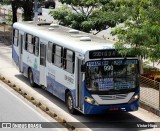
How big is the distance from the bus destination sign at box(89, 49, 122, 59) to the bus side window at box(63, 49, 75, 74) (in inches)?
48.1

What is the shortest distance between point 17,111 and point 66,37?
12.0 ft

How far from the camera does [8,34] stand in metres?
39.9

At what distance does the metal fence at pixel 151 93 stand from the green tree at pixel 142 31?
8.33 feet

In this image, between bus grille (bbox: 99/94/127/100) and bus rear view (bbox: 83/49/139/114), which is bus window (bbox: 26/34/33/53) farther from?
bus grille (bbox: 99/94/127/100)

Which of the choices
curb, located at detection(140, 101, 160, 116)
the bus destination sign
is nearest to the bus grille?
the bus destination sign

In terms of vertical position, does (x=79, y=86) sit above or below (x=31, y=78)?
above

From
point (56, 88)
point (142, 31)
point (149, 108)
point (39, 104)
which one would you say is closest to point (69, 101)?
point (56, 88)

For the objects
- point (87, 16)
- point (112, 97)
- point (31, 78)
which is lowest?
point (31, 78)

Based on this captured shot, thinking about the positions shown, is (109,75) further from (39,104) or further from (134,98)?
(39,104)

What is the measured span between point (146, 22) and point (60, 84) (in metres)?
4.97

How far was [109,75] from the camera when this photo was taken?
16047 mm

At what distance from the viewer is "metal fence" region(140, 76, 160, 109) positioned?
17.7 metres

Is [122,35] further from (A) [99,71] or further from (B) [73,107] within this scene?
(B) [73,107]

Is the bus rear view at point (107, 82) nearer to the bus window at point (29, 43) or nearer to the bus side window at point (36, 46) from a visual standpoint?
Result: the bus side window at point (36, 46)
